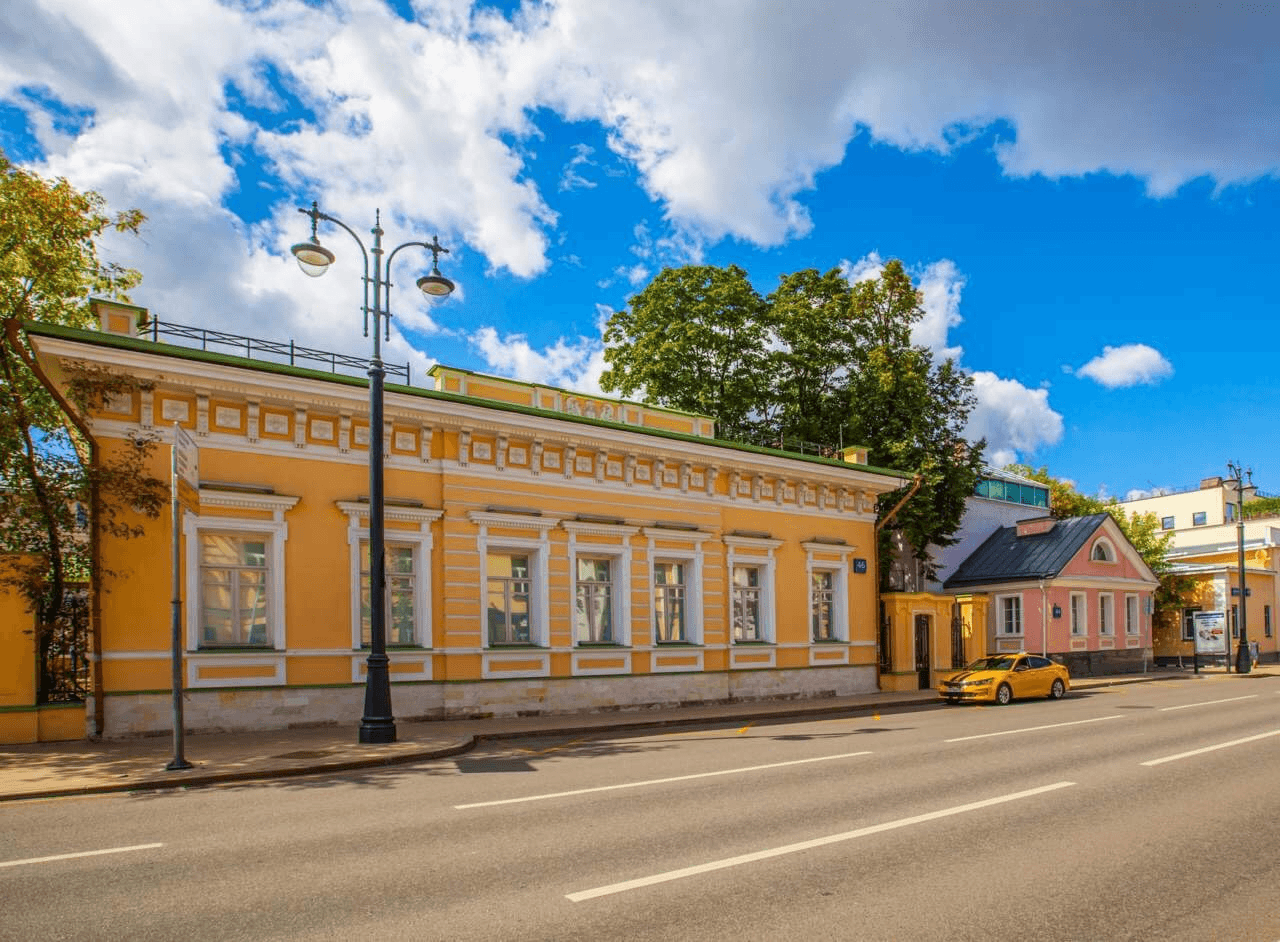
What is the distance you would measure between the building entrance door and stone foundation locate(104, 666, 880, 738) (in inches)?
124

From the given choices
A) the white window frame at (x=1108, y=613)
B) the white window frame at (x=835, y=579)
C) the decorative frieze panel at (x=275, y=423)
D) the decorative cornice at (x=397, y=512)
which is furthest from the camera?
the white window frame at (x=1108, y=613)

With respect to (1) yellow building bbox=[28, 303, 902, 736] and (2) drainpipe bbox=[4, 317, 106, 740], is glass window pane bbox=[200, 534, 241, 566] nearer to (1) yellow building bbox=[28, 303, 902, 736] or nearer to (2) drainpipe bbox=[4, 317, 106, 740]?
(1) yellow building bbox=[28, 303, 902, 736]

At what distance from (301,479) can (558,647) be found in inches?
272

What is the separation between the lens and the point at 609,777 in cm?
1173

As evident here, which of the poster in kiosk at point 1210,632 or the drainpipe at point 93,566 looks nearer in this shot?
the drainpipe at point 93,566

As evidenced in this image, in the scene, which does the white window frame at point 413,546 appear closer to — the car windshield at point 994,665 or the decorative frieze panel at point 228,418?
the decorative frieze panel at point 228,418

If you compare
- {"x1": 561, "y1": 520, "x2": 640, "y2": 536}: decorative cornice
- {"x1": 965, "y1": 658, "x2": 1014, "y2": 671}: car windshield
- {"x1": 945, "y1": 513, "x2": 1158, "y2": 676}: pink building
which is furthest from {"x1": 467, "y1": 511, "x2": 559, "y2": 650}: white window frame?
{"x1": 945, "y1": 513, "x2": 1158, "y2": 676}: pink building

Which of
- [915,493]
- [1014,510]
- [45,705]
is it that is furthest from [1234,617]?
[45,705]

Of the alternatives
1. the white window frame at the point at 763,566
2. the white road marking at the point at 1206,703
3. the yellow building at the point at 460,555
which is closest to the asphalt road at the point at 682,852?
the yellow building at the point at 460,555

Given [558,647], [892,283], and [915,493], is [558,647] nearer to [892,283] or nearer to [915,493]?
[915,493]

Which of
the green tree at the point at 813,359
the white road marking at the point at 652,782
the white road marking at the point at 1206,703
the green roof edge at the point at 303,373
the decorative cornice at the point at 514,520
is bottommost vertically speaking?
the white road marking at the point at 1206,703

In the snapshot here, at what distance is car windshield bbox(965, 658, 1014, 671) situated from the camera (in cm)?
2528

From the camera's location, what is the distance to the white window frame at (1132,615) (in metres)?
39.7

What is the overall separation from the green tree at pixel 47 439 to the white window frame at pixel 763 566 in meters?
14.2
